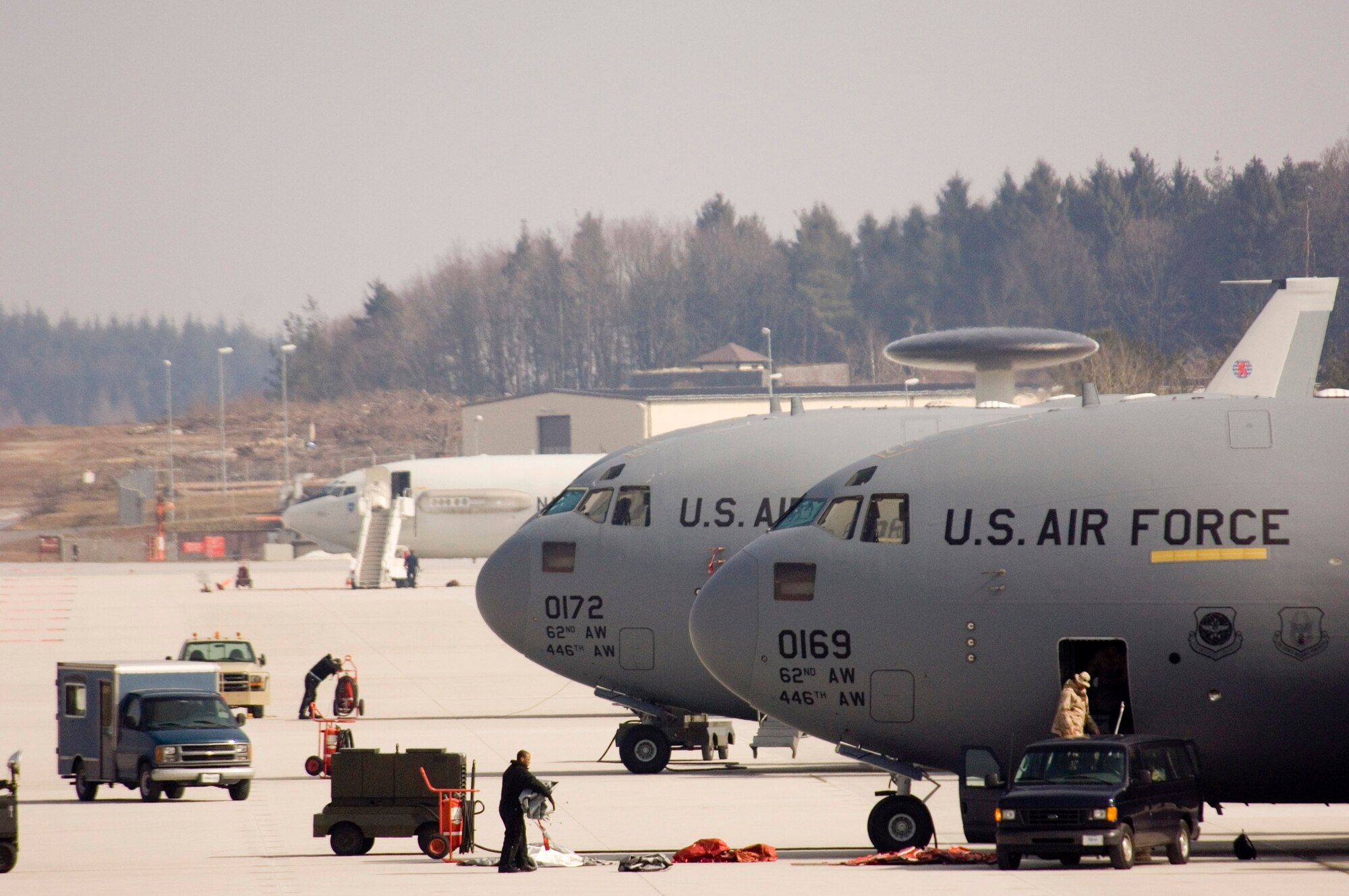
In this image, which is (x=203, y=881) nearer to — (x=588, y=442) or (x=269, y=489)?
(x=588, y=442)

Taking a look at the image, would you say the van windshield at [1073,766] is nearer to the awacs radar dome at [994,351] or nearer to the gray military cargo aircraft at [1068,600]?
the gray military cargo aircraft at [1068,600]

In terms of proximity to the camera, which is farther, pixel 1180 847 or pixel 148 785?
pixel 148 785

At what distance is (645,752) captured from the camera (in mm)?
36875

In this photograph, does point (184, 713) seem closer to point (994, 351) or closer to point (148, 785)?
point (148, 785)

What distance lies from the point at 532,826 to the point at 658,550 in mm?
6886

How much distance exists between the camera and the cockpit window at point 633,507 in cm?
3578

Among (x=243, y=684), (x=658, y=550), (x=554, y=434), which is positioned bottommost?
(x=243, y=684)

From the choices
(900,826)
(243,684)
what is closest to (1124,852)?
(900,826)

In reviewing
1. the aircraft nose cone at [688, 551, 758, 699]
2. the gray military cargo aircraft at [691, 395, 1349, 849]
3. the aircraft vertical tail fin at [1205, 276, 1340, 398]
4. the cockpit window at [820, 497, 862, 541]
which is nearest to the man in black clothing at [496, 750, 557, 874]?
the aircraft nose cone at [688, 551, 758, 699]

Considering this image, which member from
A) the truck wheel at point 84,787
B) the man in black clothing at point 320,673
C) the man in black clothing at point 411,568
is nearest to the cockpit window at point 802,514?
the truck wheel at point 84,787

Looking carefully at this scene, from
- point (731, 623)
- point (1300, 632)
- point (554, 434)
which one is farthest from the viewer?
point (554, 434)

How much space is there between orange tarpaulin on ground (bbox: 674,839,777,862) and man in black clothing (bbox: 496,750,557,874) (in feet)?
6.92

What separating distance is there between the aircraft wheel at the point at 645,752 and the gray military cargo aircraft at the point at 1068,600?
9.78m

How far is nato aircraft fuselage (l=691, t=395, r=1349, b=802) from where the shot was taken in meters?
24.7
